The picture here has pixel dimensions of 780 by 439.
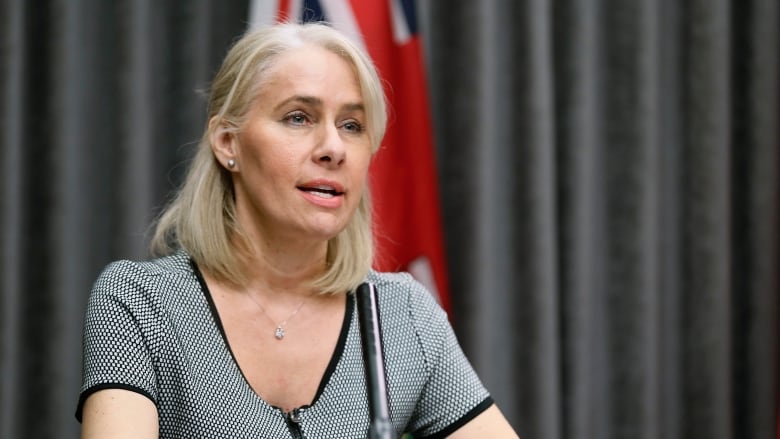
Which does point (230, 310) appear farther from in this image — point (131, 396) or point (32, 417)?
point (32, 417)

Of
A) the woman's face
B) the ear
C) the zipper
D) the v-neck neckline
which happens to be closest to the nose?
the woman's face

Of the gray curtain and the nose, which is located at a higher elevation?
the nose

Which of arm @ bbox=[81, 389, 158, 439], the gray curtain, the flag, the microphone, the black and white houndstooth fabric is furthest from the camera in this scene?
the flag

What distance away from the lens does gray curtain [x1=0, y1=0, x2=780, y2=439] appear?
2.52 metres

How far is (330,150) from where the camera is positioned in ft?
5.39

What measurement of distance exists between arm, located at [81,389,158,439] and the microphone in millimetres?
311

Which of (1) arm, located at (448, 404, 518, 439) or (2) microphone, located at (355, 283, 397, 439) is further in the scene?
→ (1) arm, located at (448, 404, 518, 439)

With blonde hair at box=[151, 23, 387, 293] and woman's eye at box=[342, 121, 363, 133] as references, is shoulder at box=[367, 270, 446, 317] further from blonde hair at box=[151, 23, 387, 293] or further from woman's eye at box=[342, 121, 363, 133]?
woman's eye at box=[342, 121, 363, 133]

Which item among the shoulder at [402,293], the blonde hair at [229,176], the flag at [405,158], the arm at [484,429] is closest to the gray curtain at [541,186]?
the flag at [405,158]

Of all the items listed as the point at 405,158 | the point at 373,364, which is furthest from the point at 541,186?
the point at 373,364

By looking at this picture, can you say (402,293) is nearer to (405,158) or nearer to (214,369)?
(214,369)

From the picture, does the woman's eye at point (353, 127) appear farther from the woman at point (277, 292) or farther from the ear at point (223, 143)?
the ear at point (223, 143)

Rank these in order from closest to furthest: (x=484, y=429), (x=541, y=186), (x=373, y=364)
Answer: (x=373, y=364) → (x=484, y=429) → (x=541, y=186)

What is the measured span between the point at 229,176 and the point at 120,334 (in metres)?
0.38
